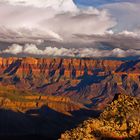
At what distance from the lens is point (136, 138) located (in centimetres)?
12156

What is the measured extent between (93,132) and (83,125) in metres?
4.28

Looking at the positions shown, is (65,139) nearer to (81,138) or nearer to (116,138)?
(81,138)

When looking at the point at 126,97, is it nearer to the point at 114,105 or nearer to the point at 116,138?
the point at 114,105

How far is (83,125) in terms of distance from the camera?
12619 cm

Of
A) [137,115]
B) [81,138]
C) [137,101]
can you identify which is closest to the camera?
[81,138]

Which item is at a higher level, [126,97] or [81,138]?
[126,97]

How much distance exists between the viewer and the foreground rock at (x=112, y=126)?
398 feet

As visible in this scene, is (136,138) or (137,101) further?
(137,101)

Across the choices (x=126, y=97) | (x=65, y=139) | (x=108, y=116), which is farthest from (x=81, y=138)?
(x=126, y=97)

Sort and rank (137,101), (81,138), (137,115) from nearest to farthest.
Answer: (81,138)
(137,115)
(137,101)

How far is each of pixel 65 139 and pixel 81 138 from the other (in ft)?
17.1

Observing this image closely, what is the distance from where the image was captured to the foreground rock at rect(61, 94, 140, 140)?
12125cm

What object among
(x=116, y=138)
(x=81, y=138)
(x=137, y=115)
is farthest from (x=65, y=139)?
(x=137, y=115)

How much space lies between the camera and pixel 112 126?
123 meters
